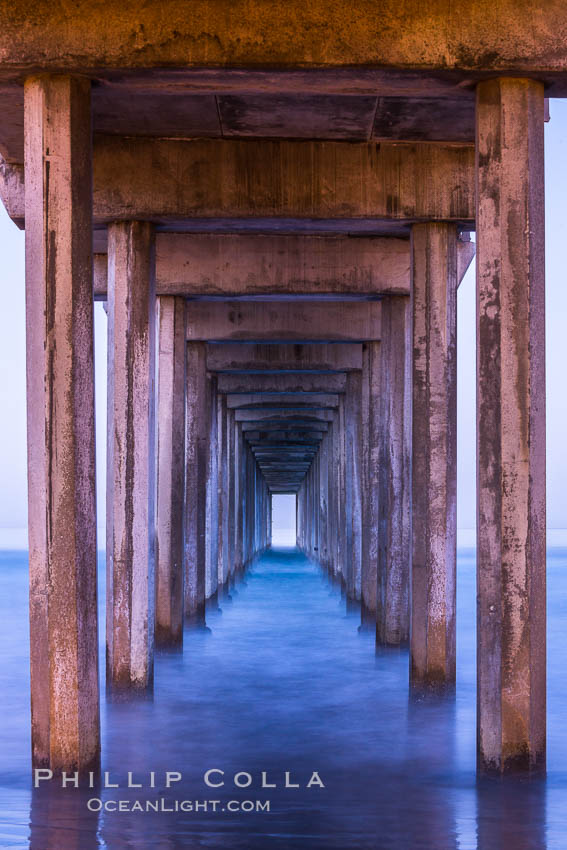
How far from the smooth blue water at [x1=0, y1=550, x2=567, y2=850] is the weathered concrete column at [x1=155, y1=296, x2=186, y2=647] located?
1.90ft

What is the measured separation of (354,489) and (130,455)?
413 inches

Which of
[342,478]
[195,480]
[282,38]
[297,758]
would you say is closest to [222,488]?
[342,478]

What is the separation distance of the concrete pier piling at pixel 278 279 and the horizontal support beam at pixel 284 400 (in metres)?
6.31

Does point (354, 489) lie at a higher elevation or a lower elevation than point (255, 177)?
lower

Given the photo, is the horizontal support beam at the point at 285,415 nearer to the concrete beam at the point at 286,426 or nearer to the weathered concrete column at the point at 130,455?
the concrete beam at the point at 286,426

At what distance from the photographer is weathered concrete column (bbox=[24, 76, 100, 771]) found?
25.1 ft

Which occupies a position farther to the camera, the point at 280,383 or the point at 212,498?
the point at 280,383

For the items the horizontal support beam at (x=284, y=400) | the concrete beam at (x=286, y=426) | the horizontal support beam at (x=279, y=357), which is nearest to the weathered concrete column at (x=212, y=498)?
the horizontal support beam at (x=279, y=357)

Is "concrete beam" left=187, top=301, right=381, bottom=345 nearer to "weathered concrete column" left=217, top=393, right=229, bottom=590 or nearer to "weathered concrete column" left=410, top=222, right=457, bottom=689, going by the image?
"weathered concrete column" left=410, top=222, right=457, bottom=689

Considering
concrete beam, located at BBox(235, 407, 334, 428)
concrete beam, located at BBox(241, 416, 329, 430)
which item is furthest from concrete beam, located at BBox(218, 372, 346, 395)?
concrete beam, located at BBox(241, 416, 329, 430)

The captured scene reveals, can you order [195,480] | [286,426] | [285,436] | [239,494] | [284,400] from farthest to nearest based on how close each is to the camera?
1. [285,436]
2. [286,426]
3. [239,494]
4. [284,400]
5. [195,480]

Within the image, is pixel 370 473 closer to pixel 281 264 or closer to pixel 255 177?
pixel 281 264

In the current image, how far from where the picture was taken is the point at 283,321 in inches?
680

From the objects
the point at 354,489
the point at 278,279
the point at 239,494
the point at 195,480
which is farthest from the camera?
the point at 239,494
